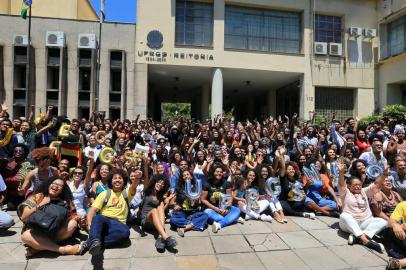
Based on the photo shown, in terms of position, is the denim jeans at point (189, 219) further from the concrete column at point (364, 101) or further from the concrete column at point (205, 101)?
the concrete column at point (364, 101)

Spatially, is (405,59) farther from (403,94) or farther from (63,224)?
(63,224)

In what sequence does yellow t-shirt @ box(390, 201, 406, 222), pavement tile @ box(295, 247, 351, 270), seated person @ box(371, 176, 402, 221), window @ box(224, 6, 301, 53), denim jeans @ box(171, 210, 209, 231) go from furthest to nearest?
window @ box(224, 6, 301, 53) < denim jeans @ box(171, 210, 209, 231) < seated person @ box(371, 176, 402, 221) < yellow t-shirt @ box(390, 201, 406, 222) < pavement tile @ box(295, 247, 351, 270)

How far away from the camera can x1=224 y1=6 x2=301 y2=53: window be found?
57.4 ft

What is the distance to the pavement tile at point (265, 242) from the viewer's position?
5480 millimetres

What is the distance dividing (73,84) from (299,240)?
13.9m

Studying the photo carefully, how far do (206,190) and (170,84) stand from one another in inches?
638

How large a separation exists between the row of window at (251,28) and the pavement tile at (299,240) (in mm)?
12617

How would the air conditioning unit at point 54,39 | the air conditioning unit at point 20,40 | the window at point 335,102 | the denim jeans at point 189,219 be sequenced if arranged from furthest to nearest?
the window at point 335,102, the air conditioning unit at point 54,39, the air conditioning unit at point 20,40, the denim jeans at point 189,219

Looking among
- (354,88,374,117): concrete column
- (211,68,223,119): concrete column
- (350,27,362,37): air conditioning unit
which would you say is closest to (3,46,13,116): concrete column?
(211,68,223,119): concrete column

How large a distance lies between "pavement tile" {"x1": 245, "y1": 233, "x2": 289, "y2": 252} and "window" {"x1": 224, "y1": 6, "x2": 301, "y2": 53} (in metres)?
12.9

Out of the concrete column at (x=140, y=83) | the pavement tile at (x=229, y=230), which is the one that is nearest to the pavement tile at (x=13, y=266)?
the pavement tile at (x=229, y=230)

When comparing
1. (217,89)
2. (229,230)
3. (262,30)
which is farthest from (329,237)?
(262,30)

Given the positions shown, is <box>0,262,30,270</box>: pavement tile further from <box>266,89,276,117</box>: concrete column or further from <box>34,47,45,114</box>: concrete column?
<box>266,89,276,117</box>: concrete column

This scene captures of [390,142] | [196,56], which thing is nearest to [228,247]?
[390,142]
